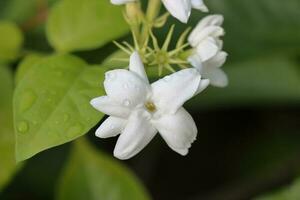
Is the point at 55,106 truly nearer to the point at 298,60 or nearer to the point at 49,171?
the point at 49,171

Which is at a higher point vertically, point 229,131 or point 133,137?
point 133,137

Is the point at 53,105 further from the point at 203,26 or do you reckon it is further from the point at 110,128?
the point at 203,26

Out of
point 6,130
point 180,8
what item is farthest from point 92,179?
point 180,8

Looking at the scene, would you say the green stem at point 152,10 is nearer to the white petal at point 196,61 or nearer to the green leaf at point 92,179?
the white petal at point 196,61

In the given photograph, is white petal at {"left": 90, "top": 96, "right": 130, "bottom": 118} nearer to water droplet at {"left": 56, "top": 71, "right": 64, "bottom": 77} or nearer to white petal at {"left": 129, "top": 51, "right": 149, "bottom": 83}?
white petal at {"left": 129, "top": 51, "right": 149, "bottom": 83}

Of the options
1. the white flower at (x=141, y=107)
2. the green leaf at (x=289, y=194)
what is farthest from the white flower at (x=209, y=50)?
the green leaf at (x=289, y=194)
